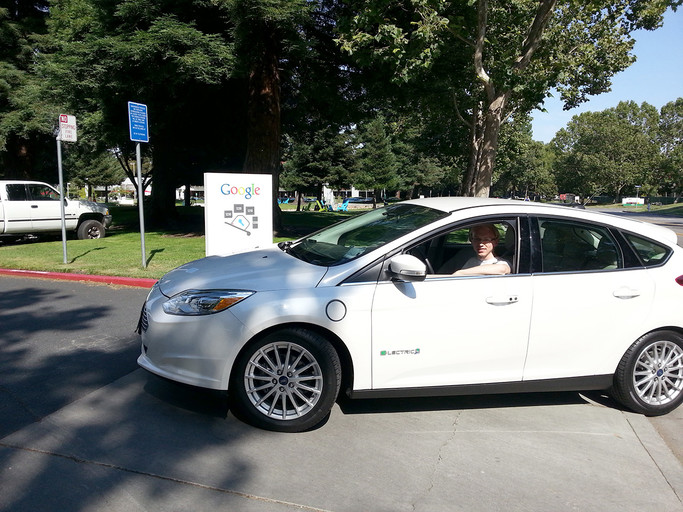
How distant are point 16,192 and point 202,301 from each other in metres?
12.4

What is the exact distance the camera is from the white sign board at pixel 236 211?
8805 mm

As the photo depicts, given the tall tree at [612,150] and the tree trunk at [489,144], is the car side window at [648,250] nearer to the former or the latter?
the tree trunk at [489,144]

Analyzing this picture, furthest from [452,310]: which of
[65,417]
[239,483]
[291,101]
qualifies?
[291,101]

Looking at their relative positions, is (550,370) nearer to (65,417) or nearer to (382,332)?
(382,332)

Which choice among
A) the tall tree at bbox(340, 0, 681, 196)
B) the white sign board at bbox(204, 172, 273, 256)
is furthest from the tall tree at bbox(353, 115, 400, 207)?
the white sign board at bbox(204, 172, 273, 256)

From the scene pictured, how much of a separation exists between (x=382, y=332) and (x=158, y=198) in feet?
62.3

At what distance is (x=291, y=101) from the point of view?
63.1 ft

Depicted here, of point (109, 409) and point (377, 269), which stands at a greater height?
point (377, 269)

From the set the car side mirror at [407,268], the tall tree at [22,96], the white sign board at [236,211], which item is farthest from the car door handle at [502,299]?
the tall tree at [22,96]

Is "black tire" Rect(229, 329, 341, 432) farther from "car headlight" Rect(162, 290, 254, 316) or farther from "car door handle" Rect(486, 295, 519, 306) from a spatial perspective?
"car door handle" Rect(486, 295, 519, 306)

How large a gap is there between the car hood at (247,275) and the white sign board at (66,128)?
281 inches

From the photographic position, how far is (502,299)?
3.80 m

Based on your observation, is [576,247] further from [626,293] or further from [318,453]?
[318,453]

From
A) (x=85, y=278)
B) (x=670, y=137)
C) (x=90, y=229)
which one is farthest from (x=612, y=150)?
(x=85, y=278)
